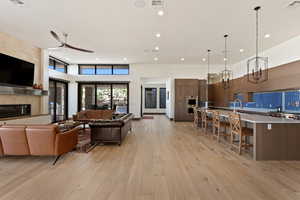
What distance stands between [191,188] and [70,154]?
2957mm

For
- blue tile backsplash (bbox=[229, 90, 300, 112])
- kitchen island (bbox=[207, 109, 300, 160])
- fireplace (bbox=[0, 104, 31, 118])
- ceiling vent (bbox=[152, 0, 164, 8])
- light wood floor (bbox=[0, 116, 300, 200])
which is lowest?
light wood floor (bbox=[0, 116, 300, 200])

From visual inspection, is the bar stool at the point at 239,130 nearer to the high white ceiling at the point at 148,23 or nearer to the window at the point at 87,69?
the high white ceiling at the point at 148,23

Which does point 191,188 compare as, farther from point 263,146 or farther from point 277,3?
point 277,3

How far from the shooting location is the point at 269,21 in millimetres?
4609

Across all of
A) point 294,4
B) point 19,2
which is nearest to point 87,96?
point 19,2

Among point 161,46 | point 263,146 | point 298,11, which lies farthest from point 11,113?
point 298,11

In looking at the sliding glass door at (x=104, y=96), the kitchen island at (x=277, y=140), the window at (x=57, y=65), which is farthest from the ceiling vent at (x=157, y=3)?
the sliding glass door at (x=104, y=96)

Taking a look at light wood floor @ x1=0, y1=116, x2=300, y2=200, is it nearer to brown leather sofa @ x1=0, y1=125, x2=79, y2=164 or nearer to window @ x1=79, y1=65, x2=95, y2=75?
brown leather sofa @ x1=0, y1=125, x2=79, y2=164

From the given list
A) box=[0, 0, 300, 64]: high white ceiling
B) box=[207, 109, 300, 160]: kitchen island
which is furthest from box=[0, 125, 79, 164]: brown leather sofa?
box=[207, 109, 300, 160]: kitchen island

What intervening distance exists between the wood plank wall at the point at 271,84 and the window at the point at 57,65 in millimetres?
9032

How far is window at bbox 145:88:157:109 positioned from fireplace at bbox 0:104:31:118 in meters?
9.84

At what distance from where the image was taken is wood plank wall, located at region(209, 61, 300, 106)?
4.89m

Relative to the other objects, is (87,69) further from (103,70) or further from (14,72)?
(14,72)

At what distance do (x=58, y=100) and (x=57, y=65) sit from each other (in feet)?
6.44
